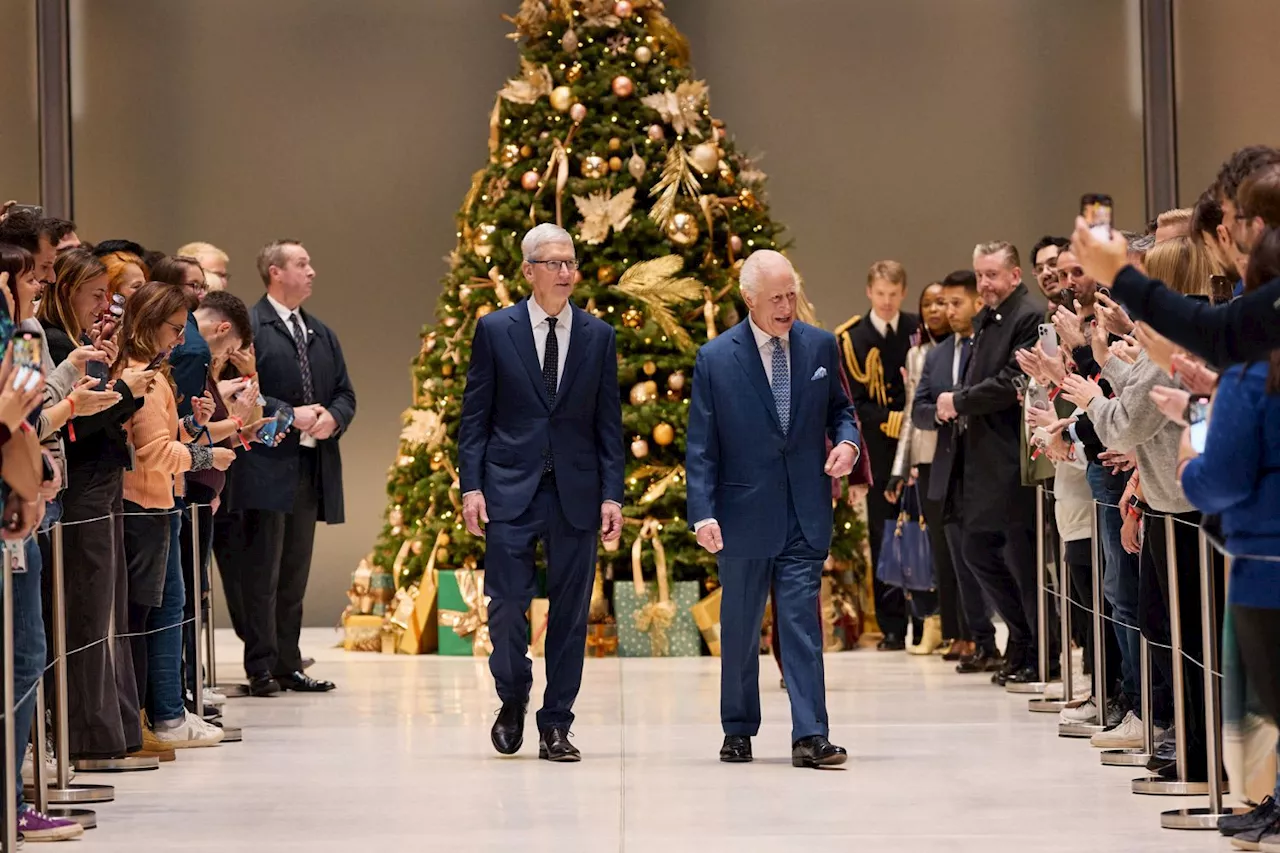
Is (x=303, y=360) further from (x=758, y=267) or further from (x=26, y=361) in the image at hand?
(x=26, y=361)

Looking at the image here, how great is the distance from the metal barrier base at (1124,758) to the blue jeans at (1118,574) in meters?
0.26

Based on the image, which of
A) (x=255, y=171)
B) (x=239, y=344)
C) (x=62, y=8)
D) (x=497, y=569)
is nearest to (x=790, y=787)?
(x=497, y=569)

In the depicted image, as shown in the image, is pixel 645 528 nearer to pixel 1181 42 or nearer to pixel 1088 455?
pixel 1088 455

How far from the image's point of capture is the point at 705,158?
9969 mm

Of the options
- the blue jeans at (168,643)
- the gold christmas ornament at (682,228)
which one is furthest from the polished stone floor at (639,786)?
the gold christmas ornament at (682,228)

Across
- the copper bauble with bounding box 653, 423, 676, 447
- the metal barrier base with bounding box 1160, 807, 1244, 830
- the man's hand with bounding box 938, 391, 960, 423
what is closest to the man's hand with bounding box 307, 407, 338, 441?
the copper bauble with bounding box 653, 423, 676, 447

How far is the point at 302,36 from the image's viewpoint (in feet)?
40.9

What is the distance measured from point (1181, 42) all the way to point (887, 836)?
8.68 m

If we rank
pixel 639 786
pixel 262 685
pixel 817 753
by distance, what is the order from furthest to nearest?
1. pixel 262 685
2. pixel 817 753
3. pixel 639 786

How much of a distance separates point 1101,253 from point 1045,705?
400 centimetres

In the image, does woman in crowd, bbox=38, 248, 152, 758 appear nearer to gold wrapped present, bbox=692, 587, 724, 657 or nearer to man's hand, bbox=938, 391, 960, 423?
man's hand, bbox=938, 391, 960, 423

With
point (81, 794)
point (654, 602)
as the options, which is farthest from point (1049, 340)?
point (81, 794)

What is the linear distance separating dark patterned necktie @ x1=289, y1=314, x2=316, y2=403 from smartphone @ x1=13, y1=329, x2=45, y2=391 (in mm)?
4496

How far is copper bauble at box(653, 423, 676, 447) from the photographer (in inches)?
381
